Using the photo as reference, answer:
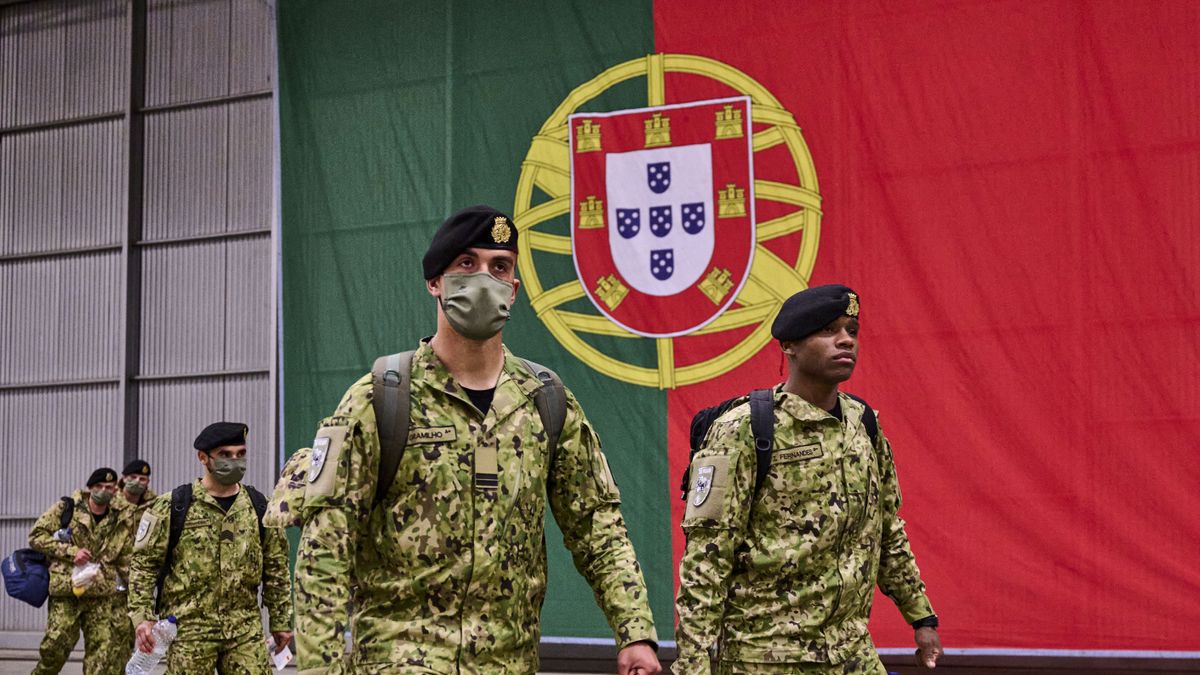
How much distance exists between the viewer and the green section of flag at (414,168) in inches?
502

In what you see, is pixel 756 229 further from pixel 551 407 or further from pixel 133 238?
pixel 551 407

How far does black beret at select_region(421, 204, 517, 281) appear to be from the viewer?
Result: 3.85 m

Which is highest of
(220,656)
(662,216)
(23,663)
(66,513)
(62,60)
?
(62,60)

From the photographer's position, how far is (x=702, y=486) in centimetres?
487

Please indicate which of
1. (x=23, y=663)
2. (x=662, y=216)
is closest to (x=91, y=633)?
(x=23, y=663)

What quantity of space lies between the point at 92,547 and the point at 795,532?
945cm

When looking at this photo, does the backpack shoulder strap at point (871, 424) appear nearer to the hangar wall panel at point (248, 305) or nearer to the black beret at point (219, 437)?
the black beret at point (219, 437)

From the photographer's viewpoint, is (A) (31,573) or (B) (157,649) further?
(A) (31,573)

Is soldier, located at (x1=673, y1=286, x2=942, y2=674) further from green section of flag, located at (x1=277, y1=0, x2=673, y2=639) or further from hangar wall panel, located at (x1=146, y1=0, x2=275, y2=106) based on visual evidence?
hangar wall panel, located at (x1=146, y1=0, x2=275, y2=106)

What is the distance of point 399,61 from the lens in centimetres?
1404

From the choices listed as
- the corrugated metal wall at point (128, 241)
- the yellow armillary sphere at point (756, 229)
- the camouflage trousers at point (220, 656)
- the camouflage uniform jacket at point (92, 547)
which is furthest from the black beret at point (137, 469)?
the camouflage trousers at point (220, 656)

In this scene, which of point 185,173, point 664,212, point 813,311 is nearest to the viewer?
point 813,311

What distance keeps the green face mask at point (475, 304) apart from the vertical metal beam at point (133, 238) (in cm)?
1301

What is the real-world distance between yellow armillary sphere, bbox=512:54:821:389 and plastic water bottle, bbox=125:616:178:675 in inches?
204
